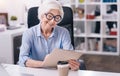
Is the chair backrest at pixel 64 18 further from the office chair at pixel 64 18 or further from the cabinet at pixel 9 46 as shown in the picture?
the cabinet at pixel 9 46

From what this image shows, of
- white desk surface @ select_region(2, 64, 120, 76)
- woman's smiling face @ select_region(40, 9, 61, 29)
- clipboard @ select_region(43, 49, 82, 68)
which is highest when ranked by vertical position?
woman's smiling face @ select_region(40, 9, 61, 29)

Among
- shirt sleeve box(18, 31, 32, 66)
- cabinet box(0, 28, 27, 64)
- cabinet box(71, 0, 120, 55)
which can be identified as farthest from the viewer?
cabinet box(71, 0, 120, 55)

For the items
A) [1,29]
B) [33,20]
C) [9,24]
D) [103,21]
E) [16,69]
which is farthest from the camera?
[103,21]

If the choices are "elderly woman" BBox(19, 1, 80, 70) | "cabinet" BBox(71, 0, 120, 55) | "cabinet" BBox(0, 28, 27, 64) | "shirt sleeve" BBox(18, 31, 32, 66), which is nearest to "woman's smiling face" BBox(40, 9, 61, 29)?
"elderly woman" BBox(19, 1, 80, 70)

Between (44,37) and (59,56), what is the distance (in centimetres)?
50

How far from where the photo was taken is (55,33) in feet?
7.54

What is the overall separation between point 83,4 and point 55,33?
284cm

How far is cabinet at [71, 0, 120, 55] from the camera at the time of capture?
4871mm

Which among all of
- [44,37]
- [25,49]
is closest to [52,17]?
[44,37]

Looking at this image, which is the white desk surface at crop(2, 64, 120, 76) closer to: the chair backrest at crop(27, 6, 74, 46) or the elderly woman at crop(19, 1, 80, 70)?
the elderly woman at crop(19, 1, 80, 70)

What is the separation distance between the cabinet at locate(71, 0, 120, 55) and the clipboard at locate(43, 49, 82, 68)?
10.3 feet

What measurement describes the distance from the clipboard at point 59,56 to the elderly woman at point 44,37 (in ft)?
0.72

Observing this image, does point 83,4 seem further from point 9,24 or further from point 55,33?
point 55,33

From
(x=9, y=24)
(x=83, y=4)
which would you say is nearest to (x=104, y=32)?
(x=83, y=4)
